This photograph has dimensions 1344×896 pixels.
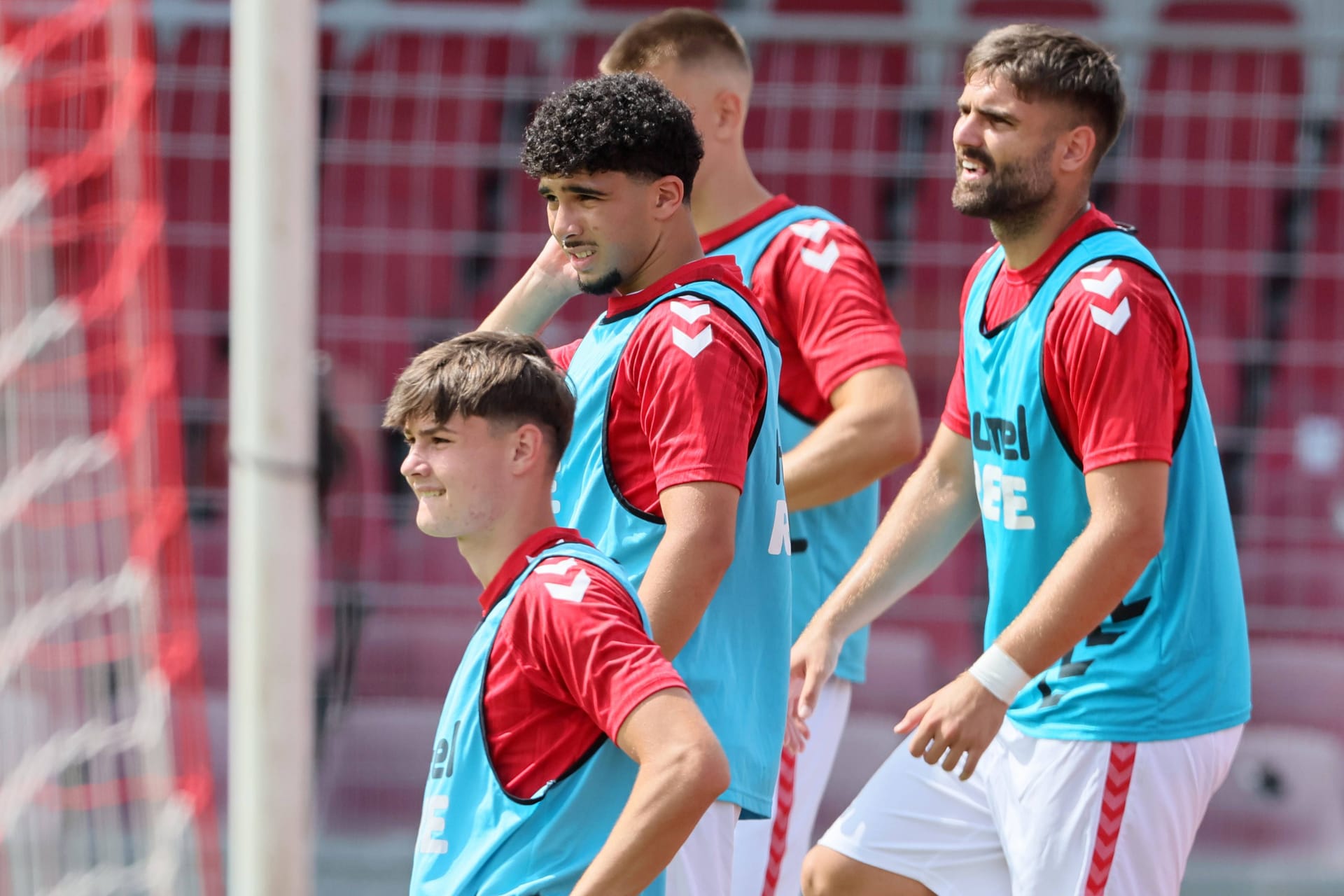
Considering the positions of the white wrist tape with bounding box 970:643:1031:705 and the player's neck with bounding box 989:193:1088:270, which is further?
the player's neck with bounding box 989:193:1088:270

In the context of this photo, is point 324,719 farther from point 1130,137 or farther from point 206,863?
point 1130,137

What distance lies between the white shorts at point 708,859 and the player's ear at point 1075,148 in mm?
1017

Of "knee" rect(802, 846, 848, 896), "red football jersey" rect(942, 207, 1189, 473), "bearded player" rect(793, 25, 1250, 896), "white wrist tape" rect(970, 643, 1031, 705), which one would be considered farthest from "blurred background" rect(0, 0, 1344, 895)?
"white wrist tape" rect(970, 643, 1031, 705)

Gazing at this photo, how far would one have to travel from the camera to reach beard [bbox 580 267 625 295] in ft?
7.10

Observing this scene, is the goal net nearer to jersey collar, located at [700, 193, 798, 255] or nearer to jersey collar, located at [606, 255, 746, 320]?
jersey collar, located at [700, 193, 798, 255]

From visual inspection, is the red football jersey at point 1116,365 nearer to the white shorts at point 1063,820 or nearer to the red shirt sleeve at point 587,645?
the white shorts at point 1063,820

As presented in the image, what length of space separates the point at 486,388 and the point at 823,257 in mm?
1185

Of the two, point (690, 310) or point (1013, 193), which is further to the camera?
point (1013, 193)

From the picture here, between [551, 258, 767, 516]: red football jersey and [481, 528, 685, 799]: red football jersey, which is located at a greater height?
[551, 258, 767, 516]: red football jersey

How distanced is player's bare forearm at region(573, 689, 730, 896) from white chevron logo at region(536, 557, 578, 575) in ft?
0.70

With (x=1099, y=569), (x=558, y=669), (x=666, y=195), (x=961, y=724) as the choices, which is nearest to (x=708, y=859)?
(x=961, y=724)

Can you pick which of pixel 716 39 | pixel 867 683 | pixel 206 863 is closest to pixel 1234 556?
pixel 716 39

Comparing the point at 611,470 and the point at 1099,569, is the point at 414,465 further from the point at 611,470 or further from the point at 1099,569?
the point at 1099,569

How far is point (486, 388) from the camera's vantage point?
180 centimetres
